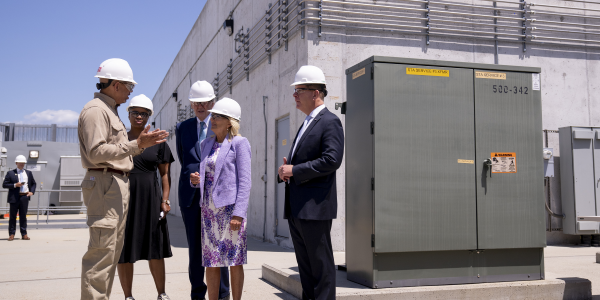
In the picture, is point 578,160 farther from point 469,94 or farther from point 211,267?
point 211,267

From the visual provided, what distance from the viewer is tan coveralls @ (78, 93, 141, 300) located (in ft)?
10.3

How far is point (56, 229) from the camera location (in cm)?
1498

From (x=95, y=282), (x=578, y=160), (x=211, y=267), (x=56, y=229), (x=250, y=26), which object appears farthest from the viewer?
(x=56, y=229)

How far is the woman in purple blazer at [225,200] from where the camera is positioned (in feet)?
12.5

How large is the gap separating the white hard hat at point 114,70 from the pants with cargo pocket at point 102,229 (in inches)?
27.4

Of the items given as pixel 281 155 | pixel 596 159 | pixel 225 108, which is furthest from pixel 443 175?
pixel 596 159

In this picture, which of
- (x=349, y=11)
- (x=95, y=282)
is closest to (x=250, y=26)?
(x=349, y=11)

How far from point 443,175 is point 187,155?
2.48m

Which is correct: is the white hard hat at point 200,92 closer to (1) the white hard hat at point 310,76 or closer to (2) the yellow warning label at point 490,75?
(1) the white hard hat at point 310,76

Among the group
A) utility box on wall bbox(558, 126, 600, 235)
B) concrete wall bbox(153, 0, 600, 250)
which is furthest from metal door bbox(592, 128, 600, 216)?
concrete wall bbox(153, 0, 600, 250)

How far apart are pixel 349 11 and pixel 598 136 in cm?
528

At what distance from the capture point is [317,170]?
3418mm

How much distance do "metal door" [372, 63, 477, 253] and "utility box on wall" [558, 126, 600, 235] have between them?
5466 millimetres

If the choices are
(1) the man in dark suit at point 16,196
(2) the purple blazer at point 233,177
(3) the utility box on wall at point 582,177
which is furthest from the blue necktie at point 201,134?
Answer: (1) the man in dark suit at point 16,196
